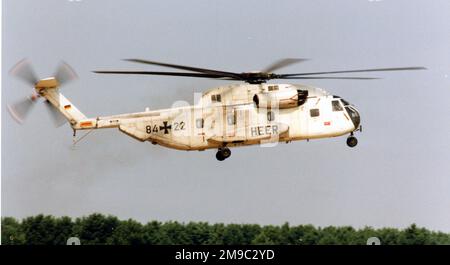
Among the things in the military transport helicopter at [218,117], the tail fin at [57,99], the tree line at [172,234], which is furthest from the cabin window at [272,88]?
the tree line at [172,234]

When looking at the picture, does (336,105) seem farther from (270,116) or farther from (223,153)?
(223,153)

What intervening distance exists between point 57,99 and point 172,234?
44.6ft

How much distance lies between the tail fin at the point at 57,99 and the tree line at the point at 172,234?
9640 millimetres

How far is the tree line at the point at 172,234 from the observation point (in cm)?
3491

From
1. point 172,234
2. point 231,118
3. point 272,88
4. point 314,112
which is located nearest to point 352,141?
point 314,112

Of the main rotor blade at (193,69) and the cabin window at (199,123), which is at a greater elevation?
the main rotor blade at (193,69)

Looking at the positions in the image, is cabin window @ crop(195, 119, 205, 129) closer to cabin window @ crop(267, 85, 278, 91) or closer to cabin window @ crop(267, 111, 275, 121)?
cabin window @ crop(267, 111, 275, 121)

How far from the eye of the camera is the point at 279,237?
3628cm

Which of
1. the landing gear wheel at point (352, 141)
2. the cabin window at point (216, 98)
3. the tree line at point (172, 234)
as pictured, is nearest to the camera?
the cabin window at point (216, 98)

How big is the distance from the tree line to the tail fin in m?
9.64

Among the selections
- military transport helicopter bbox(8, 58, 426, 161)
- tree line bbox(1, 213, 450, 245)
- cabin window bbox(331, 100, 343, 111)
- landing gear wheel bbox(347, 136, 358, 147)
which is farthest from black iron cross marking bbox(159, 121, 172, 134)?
tree line bbox(1, 213, 450, 245)

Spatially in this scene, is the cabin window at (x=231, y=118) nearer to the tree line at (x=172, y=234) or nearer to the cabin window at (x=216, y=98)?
the cabin window at (x=216, y=98)

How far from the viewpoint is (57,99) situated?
980 inches
